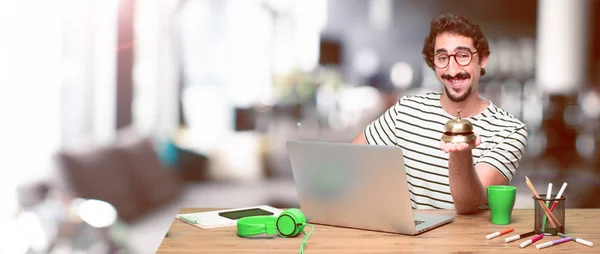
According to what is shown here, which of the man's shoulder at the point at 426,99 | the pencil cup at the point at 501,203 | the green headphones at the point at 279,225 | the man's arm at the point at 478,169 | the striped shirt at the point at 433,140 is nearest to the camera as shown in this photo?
the green headphones at the point at 279,225

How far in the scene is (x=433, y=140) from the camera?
2.38 m

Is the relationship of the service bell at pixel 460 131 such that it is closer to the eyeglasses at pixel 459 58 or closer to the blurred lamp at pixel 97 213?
the eyeglasses at pixel 459 58

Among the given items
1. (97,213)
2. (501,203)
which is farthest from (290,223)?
(97,213)

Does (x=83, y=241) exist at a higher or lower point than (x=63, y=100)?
lower

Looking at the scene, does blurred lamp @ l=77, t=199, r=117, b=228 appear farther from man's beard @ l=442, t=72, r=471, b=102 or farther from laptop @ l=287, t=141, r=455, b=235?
laptop @ l=287, t=141, r=455, b=235

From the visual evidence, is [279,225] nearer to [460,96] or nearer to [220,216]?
[220,216]

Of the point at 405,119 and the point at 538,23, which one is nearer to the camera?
the point at 405,119

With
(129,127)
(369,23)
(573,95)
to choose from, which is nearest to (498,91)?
(573,95)

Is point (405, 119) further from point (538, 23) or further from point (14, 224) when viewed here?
point (538, 23)

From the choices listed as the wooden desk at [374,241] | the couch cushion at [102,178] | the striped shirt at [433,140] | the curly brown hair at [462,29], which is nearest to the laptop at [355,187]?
the wooden desk at [374,241]

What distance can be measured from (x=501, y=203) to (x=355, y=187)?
369 mm

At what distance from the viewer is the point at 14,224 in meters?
3.75

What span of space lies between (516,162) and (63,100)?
3.29 m

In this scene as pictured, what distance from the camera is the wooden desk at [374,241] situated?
1.40 m
